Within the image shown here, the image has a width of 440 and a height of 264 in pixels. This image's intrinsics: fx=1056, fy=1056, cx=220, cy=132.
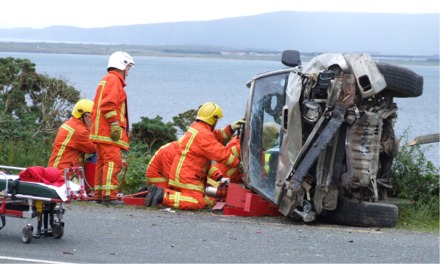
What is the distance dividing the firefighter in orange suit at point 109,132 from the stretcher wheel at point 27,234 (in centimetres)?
330

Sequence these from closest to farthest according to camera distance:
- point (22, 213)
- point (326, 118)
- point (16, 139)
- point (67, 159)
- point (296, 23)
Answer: point (22, 213) → point (326, 118) → point (67, 159) → point (16, 139) → point (296, 23)

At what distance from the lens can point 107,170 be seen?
516 inches

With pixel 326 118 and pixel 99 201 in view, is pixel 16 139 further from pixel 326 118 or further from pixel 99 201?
pixel 326 118

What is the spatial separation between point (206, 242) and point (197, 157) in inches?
117

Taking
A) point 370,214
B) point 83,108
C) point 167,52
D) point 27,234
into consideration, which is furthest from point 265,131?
point 167,52

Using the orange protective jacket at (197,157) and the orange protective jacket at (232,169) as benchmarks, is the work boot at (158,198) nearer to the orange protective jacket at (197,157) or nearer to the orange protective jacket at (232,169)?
the orange protective jacket at (197,157)

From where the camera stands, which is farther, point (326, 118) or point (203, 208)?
point (203, 208)

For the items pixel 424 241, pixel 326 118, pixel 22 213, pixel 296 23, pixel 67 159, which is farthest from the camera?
pixel 296 23

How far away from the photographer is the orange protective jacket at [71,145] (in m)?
13.8

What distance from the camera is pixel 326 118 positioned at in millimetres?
11453

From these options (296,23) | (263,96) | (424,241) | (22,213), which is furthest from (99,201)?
(296,23)

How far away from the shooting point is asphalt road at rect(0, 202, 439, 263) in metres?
9.45

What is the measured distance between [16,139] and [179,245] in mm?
7947

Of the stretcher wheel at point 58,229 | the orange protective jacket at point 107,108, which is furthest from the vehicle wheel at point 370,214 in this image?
the stretcher wheel at point 58,229
